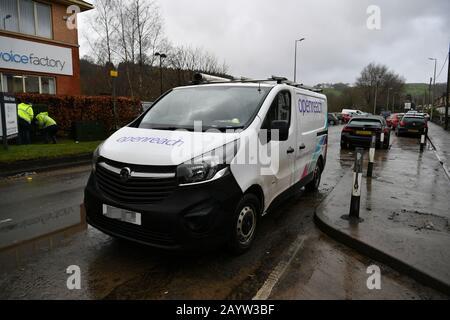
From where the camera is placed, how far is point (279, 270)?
3.56 meters

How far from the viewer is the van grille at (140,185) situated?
10.5 feet

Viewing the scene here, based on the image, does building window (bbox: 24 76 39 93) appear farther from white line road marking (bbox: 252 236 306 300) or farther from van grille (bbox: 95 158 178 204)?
white line road marking (bbox: 252 236 306 300)

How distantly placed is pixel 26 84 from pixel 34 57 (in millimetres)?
1559

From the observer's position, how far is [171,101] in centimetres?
479

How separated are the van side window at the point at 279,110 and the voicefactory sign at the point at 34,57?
57.6 feet

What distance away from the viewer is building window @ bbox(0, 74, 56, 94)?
17.3 meters

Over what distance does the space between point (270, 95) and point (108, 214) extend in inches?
99.1

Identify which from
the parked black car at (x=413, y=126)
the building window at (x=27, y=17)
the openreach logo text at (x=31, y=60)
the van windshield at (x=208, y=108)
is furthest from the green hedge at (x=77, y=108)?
the parked black car at (x=413, y=126)

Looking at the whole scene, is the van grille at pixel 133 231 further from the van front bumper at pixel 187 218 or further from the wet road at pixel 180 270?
the wet road at pixel 180 270

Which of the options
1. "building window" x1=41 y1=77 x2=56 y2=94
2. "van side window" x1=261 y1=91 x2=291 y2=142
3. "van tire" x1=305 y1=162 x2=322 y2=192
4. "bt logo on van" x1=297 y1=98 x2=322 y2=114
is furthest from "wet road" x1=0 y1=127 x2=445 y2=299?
"building window" x1=41 y1=77 x2=56 y2=94

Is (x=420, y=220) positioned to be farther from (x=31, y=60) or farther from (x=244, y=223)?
(x=31, y=60)

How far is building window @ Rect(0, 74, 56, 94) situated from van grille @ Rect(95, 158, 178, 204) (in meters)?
17.5

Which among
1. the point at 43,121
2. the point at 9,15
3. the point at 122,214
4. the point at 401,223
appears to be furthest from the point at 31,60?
the point at 401,223
